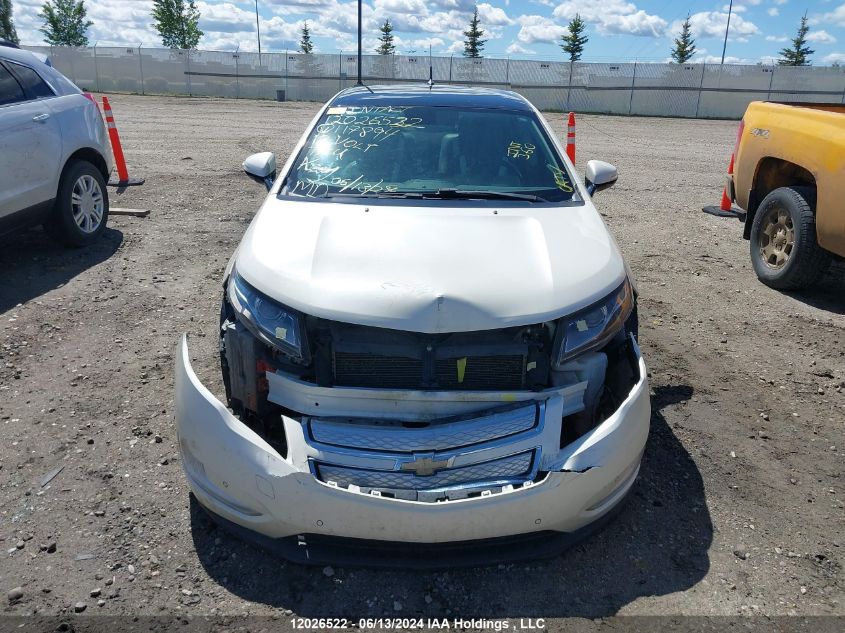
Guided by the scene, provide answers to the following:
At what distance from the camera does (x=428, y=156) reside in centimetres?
379

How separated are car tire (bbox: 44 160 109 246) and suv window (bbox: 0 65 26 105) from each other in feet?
2.35

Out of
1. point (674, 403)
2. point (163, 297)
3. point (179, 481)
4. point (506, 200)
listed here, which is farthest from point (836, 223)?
point (163, 297)

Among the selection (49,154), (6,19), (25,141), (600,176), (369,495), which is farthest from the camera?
(6,19)

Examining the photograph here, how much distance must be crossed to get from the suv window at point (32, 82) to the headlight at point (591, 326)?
18.5ft

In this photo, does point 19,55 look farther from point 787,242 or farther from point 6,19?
point 6,19

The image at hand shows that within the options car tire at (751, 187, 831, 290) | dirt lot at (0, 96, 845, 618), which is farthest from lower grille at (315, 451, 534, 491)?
car tire at (751, 187, 831, 290)

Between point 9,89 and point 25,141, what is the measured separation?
0.53 meters

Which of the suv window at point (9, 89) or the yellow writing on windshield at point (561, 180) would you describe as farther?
the suv window at point (9, 89)

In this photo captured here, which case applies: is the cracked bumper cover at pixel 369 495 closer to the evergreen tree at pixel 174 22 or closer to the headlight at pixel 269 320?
the headlight at pixel 269 320

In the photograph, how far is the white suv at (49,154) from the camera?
215 inches

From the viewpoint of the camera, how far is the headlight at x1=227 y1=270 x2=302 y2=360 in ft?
8.39

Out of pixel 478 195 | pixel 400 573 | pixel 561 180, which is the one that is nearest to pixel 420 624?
pixel 400 573

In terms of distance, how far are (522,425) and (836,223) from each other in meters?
3.94

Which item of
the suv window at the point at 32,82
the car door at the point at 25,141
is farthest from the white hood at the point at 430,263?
the suv window at the point at 32,82
